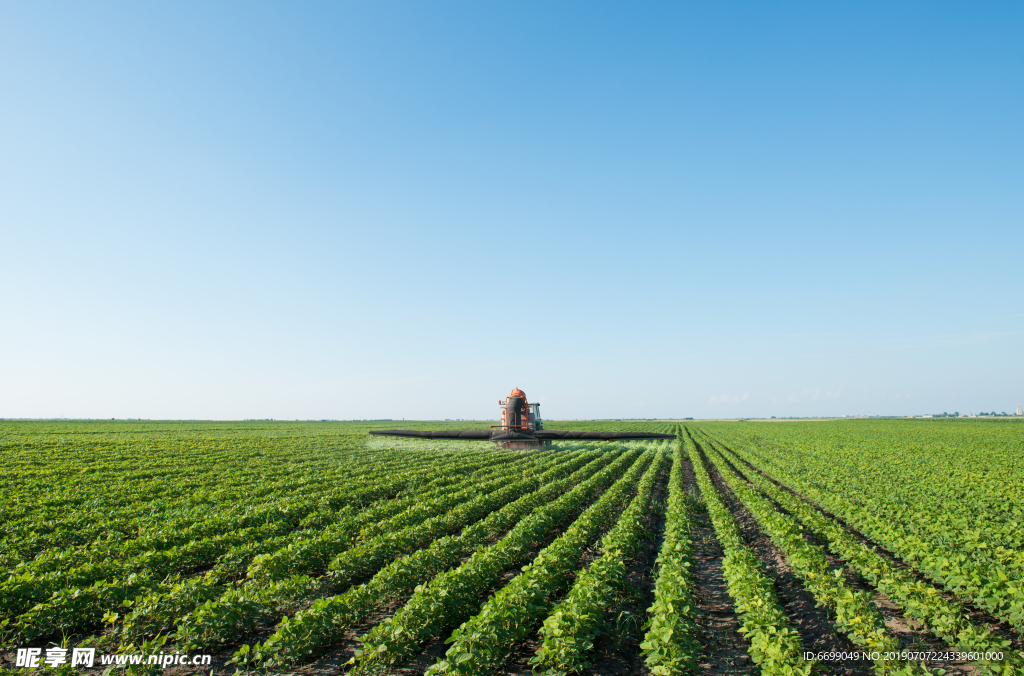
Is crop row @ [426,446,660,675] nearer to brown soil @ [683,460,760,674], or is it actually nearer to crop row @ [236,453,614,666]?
crop row @ [236,453,614,666]

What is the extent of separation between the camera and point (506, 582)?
8758 mm

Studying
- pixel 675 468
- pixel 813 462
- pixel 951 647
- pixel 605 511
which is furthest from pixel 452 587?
pixel 813 462

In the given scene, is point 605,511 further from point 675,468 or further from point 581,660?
point 675,468

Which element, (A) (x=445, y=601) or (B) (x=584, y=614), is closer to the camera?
(B) (x=584, y=614)

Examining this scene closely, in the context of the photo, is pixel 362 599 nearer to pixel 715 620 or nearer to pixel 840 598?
pixel 715 620

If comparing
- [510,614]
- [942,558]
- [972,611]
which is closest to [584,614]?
[510,614]

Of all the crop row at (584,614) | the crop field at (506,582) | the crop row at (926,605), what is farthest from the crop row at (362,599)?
the crop row at (926,605)

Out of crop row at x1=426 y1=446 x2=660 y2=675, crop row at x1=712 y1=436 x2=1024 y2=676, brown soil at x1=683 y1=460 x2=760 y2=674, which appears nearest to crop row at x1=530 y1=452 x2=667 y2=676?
crop row at x1=426 y1=446 x2=660 y2=675

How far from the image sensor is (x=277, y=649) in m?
5.62

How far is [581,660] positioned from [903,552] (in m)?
8.12

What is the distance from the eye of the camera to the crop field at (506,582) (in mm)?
5707

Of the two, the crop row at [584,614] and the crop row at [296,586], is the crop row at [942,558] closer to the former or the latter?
the crop row at [584,614]

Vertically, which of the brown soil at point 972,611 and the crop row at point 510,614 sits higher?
the crop row at point 510,614

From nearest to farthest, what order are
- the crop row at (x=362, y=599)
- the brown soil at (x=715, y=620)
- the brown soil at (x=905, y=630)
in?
the crop row at (x=362, y=599)
the brown soil at (x=905, y=630)
the brown soil at (x=715, y=620)
